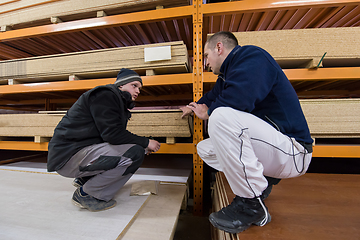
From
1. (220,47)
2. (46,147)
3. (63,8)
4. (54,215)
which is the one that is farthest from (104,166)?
(63,8)

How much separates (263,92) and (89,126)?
145 centimetres

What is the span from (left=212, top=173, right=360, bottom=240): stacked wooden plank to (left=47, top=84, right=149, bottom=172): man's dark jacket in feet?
3.67

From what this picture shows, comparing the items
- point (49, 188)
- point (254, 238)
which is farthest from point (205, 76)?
point (49, 188)

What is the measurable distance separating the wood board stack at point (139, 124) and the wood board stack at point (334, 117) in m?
1.37

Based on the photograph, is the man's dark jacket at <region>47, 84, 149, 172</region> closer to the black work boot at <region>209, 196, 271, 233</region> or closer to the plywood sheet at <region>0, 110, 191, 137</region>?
the plywood sheet at <region>0, 110, 191, 137</region>

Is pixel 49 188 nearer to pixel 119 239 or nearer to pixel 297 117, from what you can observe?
pixel 119 239

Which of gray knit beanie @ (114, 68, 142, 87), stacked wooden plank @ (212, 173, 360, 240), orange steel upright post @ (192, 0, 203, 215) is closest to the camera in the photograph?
stacked wooden plank @ (212, 173, 360, 240)

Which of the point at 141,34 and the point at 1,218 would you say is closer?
the point at 1,218

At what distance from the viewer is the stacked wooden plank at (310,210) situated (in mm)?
934

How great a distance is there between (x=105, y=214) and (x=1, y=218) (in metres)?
0.83

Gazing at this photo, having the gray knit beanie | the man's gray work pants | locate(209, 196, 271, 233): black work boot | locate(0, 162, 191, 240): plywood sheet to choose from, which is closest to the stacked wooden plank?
locate(209, 196, 271, 233): black work boot

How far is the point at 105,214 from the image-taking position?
4.24 feet

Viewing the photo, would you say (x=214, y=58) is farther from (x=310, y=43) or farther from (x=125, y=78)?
(x=310, y=43)

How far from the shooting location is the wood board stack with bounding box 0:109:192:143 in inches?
74.3
